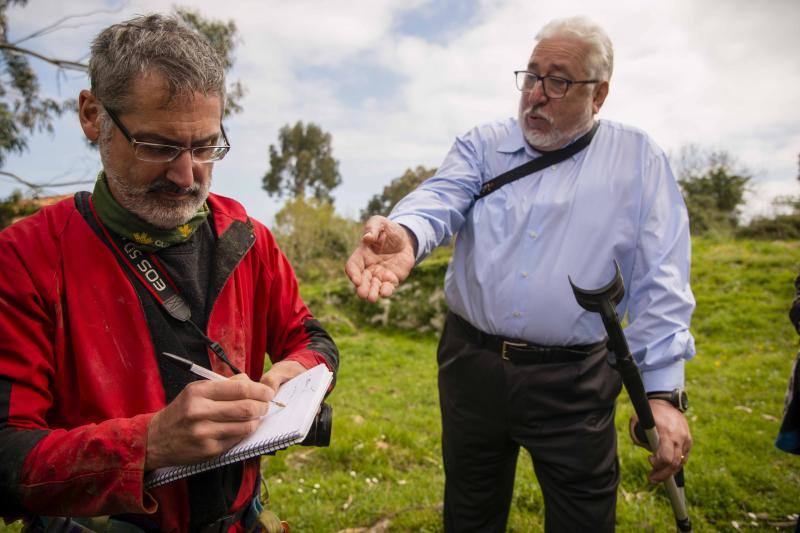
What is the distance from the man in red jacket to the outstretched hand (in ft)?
1.30

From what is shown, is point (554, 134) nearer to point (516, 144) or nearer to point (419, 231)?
point (516, 144)

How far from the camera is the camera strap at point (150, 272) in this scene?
1673mm

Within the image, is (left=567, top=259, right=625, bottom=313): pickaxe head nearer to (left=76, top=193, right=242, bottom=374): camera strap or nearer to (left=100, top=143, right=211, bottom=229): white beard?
(left=76, top=193, right=242, bottom=374): camera strap

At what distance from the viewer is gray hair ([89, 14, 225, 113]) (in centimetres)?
162

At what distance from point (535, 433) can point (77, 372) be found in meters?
1.94

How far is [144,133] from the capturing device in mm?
1650

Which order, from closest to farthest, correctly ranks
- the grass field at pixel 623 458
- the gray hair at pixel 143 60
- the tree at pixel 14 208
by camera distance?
the gray hair at pixel 143 60 → the grass field at pixel 623 458 → the tree at pixel 14 208

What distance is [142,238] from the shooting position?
1.72 m

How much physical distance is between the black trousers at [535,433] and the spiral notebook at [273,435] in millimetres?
1172

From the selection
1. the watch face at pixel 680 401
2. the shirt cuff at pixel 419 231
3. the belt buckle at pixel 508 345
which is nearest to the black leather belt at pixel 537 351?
the belt buckle at pixel 508 345

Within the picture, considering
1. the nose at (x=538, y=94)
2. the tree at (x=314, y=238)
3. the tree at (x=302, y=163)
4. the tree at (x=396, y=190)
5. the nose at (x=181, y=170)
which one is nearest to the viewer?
the nose at (x=181, y=170)

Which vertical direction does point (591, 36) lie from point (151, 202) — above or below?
above

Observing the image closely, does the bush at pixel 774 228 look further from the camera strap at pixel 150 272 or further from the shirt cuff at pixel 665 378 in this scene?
the camera strap at pixel 150 272

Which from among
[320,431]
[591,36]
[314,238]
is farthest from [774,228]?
[320,431]
